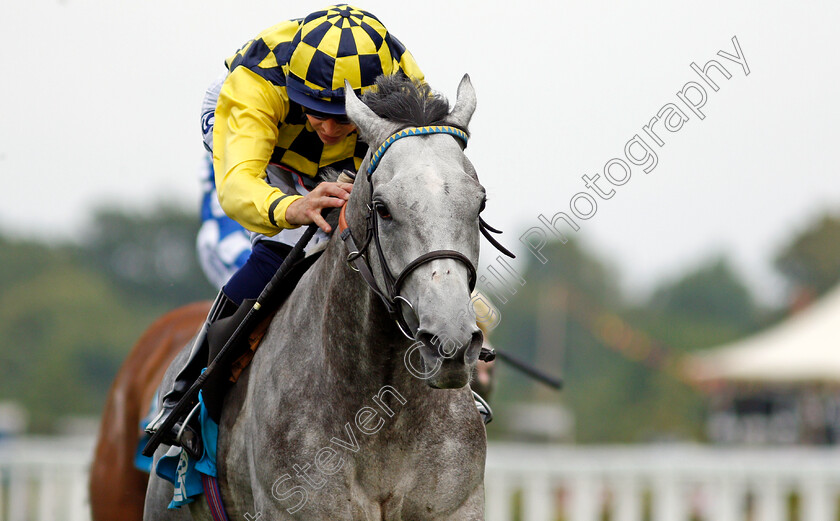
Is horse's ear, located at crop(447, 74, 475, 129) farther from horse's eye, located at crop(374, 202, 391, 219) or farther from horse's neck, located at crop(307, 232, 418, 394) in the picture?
horse's neck, located at crop(307, 232, 418, 394)

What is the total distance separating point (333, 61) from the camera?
413 centimetres

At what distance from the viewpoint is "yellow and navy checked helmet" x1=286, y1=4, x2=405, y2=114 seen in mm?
4129

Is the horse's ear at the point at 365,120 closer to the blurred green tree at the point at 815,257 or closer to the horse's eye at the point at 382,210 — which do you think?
the horse's eye at the point at 382,210

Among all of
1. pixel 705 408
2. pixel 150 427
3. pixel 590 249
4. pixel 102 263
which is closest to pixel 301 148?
pixel 150 427

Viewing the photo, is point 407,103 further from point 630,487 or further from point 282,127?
point 630,487

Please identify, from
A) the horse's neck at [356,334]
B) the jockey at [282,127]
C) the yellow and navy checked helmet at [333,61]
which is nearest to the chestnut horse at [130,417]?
the jockey at [282,127]

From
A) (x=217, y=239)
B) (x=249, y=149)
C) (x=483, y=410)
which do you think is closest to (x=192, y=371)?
(x=249, y=149)

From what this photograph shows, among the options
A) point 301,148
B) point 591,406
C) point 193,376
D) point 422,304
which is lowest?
point 591,406

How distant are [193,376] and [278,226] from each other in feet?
3.22

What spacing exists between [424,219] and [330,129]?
1.16 m

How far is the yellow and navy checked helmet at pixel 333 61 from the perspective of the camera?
4129 millimetres

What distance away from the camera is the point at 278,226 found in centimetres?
387

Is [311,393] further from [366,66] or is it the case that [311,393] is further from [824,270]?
[824,270]

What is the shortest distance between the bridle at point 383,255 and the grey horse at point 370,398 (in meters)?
0.02
